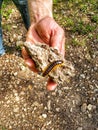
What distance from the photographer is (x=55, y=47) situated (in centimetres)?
248

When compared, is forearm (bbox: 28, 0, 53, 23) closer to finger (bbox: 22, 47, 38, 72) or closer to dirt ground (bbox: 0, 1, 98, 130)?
finger (bbox: 22, 47, 38, 72)

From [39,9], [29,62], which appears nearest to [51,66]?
[29,62]

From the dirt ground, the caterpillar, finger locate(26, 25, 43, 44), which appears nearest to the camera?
the caterpillar

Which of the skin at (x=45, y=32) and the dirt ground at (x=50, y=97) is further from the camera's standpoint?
the dirt ground at (x=50, y=97)

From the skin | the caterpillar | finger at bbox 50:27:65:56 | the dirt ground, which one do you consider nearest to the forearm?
the skin

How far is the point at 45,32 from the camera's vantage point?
2.59 metres

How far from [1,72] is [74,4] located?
5.41 feet

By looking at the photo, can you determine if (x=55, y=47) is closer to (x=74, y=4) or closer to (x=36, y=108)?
(x=36, y=108)

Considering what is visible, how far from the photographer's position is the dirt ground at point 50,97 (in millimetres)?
3580

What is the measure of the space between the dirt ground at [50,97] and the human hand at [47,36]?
113 centimetres

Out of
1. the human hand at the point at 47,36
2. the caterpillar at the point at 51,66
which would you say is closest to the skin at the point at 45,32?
the human hand at the point at 47,36

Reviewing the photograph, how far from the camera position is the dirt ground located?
3.58 metres

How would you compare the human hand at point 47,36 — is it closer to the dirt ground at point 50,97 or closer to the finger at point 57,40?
the finger at point 57,40

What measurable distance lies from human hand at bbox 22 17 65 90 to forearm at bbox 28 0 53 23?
0.08 m
